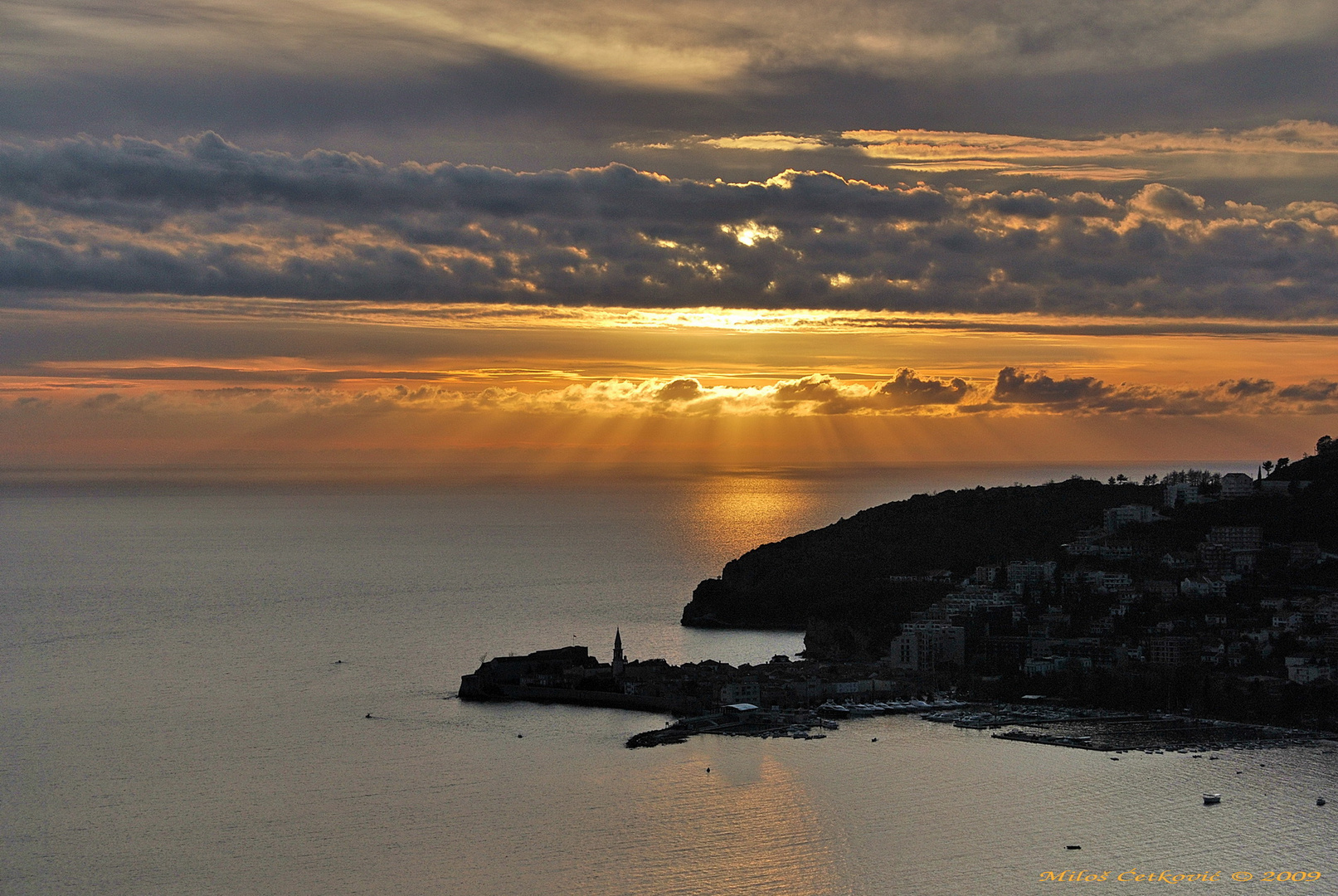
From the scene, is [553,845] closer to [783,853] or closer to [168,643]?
[783,853]

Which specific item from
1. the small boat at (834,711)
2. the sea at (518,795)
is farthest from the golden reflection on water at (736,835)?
the small boat at (834,711)

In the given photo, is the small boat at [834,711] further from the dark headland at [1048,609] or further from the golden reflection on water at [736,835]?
the golden reflection on water at [736,835]

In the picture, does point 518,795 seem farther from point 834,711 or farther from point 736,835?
point 834,711

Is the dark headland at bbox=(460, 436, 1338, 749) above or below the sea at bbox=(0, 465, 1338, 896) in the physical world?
above

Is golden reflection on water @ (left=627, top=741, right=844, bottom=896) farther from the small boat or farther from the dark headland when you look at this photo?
the dark headland

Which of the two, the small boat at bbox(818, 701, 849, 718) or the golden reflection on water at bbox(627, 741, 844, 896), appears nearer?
the golden reflection on water at bbox(627, 741, 844, 896)

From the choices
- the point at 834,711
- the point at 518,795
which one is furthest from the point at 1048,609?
the point at 518,795

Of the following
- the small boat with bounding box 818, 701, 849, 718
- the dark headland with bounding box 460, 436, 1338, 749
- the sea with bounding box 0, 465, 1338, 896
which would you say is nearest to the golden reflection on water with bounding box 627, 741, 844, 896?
the sea with bounding box 0, 465, 1338, 896

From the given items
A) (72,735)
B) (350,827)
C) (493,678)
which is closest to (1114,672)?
(493,678)

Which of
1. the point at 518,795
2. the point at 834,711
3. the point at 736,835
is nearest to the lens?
the point at 736,835
